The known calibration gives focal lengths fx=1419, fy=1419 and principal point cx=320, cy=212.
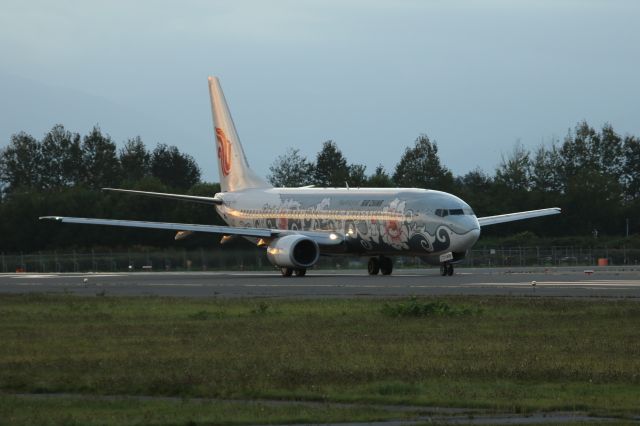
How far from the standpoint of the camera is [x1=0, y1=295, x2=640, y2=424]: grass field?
57.4 ft

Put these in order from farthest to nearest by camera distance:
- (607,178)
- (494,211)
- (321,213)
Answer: (607,178) < (494,211) < (321,213)

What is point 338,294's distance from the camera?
40406 millimetres

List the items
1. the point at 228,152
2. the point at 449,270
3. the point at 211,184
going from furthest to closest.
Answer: the point at 211,184
the point at 228,152
the point at 449,270

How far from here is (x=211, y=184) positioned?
104m

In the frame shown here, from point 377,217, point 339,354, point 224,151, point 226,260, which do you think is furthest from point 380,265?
point 339,354

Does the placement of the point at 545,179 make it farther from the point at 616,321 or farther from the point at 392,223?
the point at 616,321

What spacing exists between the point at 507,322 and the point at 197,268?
45.8m

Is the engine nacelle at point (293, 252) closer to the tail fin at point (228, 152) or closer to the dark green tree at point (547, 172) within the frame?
the tail fin at point (228, 152)

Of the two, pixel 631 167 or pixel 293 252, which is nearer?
pixel 293 252

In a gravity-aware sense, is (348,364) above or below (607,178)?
below

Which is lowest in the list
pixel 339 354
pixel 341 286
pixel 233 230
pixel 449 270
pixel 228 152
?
pixel 339 354

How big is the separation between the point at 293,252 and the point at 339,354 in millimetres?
36016

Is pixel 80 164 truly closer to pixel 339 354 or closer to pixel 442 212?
pixel 442 212

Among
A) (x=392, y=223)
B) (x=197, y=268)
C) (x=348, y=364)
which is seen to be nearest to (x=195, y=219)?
(x=197, y=268)
